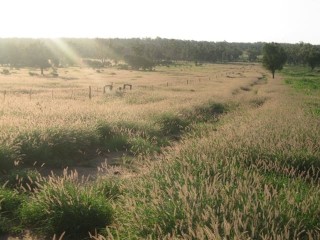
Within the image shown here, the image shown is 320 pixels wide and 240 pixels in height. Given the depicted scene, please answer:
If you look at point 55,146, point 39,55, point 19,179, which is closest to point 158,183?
point 19,179

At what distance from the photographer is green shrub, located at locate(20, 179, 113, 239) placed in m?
6.57

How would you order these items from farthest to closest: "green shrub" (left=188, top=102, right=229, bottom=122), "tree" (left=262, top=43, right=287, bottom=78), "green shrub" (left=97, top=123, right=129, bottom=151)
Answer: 1. "tree" (left=262, top=43, right=287, bottom=78)
2. "green shrub" (left=188, top=102, right=229, bottom=122)
3. "green shrub" (left=97, top=123, right=129, bottom=151)

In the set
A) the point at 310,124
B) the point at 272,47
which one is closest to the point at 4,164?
the point at 310,124

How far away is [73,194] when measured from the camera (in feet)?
22.5

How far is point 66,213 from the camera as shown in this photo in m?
6.62

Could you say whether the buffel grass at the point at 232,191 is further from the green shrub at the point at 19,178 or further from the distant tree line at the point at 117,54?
the distant tree line at the point at 117,54

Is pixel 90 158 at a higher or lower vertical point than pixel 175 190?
lower

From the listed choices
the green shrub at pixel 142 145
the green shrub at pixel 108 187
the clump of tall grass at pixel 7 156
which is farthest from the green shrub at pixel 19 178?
the green shrub at pixel 142 145

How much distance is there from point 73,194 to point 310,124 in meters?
9.29

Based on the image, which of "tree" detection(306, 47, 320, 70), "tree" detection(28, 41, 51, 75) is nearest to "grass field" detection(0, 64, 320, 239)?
"tree" detection(28, 41, 51, 75)

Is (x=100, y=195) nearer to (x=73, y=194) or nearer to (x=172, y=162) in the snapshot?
(x=73, y=194)

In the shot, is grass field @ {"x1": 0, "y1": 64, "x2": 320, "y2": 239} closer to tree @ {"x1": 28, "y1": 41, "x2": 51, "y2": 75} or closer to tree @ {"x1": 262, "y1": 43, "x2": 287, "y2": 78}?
tree @ {"x1": 262, "y1": 43, "x2": 287, "y2": 78}

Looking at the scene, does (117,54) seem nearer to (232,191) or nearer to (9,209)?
(9,209)

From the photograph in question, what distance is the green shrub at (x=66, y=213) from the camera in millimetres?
6566
